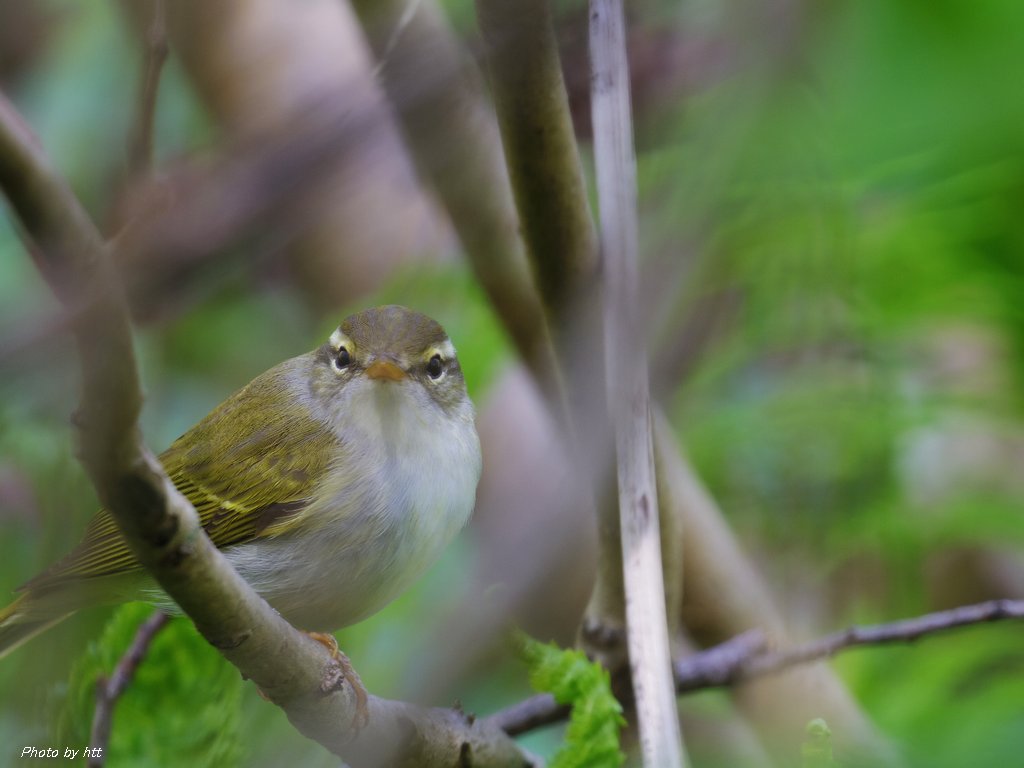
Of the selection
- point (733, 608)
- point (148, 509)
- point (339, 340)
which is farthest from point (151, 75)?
point (733, 608)

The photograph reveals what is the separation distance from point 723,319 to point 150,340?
1859 mm

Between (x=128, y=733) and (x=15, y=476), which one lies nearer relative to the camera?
(x=128, y=733)

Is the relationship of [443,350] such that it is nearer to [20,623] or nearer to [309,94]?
[20,623]

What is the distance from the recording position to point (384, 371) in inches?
94.8

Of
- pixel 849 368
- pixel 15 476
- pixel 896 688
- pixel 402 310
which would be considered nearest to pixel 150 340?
pixel 15 476

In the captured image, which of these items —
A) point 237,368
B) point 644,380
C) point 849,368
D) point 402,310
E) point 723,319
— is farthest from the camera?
point 237,368

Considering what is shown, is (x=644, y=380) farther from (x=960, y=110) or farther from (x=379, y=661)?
(x=960, y=110)

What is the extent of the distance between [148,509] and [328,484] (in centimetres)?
114

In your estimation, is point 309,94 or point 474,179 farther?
point 309,94

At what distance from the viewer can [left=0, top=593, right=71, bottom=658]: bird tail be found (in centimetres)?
239

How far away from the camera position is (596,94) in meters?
1.92

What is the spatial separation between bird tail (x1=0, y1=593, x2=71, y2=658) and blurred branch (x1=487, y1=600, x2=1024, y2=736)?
0.98 m

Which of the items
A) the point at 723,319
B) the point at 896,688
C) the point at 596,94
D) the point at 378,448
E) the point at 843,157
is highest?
the point at 723,319

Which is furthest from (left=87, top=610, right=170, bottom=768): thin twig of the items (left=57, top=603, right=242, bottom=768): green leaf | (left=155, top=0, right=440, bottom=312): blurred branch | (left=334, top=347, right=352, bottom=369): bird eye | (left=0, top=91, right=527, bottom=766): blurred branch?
(left=155, top=0, right=440, bottom=312): blurred branch
